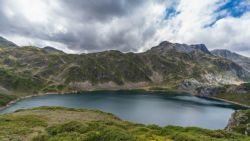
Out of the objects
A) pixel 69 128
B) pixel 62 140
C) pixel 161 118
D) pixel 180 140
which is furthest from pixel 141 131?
pixel 161 118

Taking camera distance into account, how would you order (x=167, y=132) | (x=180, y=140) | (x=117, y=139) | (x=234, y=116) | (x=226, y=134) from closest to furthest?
(x=117, y=139)
(x=180, y=140)
(x=167, y=132)
(x=226, y=134)
(x=234, y=116)

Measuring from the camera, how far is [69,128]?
A: 48.3 meters

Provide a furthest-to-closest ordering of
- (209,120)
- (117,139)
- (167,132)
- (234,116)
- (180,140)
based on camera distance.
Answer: (209,120) < (234,116) < (167,132) < (180,140) < (117,139)

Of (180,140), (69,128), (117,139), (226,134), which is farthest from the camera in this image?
(226,134)

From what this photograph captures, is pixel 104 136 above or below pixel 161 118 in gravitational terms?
above

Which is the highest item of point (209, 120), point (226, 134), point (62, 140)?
point (62, 140)

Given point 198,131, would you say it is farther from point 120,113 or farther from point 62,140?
point 120,113

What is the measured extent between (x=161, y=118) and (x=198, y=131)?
10703 cm

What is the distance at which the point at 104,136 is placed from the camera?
3747 centimetres

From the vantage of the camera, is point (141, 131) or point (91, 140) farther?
point (141, 131)

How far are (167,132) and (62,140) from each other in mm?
26167

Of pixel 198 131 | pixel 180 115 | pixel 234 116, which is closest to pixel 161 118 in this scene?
pixel 180 115

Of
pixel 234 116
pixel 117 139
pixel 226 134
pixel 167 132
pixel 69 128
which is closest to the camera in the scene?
pixel 117 139

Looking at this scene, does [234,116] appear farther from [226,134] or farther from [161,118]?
[226,134]
